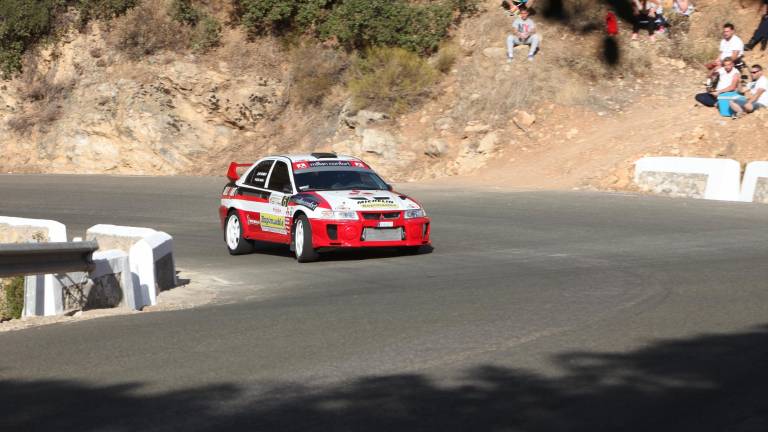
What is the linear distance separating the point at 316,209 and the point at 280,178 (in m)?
1.53

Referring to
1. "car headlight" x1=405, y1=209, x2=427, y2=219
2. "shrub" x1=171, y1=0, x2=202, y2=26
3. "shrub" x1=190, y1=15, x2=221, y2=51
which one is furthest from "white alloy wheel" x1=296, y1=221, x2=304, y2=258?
"shrub" x1=171, y1=0, x2=202, y2=26

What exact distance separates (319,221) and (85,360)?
24.3 ft

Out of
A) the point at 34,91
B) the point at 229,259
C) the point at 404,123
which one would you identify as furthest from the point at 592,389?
the point at 34,91

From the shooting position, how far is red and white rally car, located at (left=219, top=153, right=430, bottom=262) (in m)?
15.3

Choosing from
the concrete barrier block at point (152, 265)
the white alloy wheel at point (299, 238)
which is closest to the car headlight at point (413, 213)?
the white alloy wheel at point (299, 238)

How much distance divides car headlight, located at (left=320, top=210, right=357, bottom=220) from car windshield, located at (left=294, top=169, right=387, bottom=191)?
36.4 inches

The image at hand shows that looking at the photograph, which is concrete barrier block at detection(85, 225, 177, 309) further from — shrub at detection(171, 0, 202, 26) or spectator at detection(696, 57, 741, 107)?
shrub at detection(171, 0, 202, 26)

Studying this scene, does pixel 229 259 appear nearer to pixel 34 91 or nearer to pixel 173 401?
pixel 173 401

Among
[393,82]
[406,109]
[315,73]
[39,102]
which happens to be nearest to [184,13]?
[315,73]

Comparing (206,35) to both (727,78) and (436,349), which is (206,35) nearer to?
(727,78)

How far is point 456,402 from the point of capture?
21.1 ft

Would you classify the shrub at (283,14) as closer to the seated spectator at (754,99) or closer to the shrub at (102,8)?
the shrub at (102,8)

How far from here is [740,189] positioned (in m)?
23.4

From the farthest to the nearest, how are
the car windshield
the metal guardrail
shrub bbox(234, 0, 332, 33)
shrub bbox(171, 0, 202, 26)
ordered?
1. shrub bbox(171, 0, 202, 26)
2. shrub bbox(234, 0, 332, 33)
3. the car windshield
4. the metal guardrail
